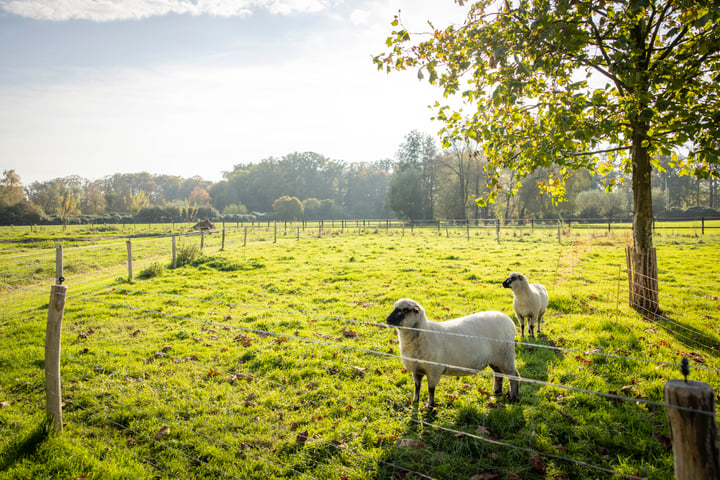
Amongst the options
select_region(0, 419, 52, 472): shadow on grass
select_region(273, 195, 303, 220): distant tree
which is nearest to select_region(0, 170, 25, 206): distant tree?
select_region(273, 195, 303, 220): distant tree

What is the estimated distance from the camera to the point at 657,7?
6.53 m

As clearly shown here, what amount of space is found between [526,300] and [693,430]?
5520mm

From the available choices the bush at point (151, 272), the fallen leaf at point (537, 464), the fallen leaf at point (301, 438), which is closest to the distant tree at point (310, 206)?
the bush at point (151, 272)

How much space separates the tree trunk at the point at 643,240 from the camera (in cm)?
738

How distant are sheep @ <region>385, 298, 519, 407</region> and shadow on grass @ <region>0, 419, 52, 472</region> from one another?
4110 mm

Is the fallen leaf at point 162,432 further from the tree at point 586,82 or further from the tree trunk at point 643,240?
the tree trunk at point 643,240

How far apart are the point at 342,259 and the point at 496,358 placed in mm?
13012

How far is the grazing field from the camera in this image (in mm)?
3689

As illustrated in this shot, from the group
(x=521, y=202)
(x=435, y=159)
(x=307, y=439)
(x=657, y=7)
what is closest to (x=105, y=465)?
(x=307, y=439)

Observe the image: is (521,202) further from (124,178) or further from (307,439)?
(124,178)

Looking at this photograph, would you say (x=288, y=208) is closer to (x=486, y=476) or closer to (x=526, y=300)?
(x=526, y=300)

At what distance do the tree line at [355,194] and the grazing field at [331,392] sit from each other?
10939 millimetres

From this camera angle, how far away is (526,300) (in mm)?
6961

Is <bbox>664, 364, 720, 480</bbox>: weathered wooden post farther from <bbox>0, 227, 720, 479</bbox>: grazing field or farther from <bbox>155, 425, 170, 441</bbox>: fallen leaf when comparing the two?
<bbox>155, 425, 170, 441</bbox>: fallen leaf
